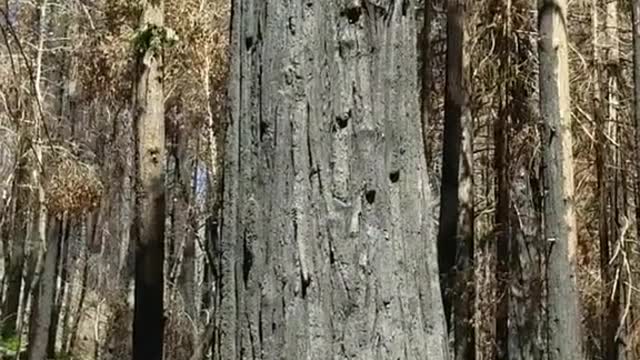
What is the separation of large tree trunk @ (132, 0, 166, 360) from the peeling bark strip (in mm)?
9180

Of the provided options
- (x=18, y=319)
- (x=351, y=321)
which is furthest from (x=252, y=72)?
(x=18, y=319)

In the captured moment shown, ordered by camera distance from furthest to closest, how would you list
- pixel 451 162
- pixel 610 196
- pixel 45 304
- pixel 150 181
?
pixel 45 304 → pixel 610 196 → pixel 451 162 → pixel 150 181

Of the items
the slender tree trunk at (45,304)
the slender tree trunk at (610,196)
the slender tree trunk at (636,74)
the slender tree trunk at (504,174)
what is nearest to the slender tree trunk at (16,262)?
the slender tree trunk at (45,304)

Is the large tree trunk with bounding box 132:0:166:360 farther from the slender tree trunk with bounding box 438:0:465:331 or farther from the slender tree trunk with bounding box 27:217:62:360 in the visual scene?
the slender tree trunk with bounding box 27:217:62:360

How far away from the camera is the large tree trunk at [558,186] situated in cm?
1096

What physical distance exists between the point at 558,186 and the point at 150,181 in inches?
183

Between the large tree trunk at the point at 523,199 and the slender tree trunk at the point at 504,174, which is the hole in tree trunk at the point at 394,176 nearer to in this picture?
the large tree trunk at the point at 523,199

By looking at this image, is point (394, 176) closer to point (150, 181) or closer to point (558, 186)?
point (150, 181)

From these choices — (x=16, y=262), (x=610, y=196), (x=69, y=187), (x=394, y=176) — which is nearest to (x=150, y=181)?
(x=69, y=187)

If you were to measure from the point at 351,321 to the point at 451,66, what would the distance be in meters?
11.2

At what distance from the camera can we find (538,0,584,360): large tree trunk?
1096 centimetres

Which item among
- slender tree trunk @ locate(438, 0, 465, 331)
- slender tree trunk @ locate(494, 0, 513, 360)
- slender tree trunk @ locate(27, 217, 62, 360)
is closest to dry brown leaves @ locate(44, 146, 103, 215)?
slender tree trunk @ locate(27, 217, 62, 360)

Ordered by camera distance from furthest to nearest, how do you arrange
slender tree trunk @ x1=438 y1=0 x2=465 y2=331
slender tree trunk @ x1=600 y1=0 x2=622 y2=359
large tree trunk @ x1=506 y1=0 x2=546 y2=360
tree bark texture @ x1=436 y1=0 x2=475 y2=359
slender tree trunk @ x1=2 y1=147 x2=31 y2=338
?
slender tree trunk @ x1=2 y1=147 x2=31 y2=338 → slender tree trunk @ x1=600 y1=0 x2=622 y2=359 → large tree trunk @ x1=506 y1=0 x2=546 y2=360 → slender tree trunk @ x1=438 y1=0 x2=465 y2=331 → tree bark texture @ x1=436 y1=0 x2=475 y2=359

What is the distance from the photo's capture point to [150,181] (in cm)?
1097
